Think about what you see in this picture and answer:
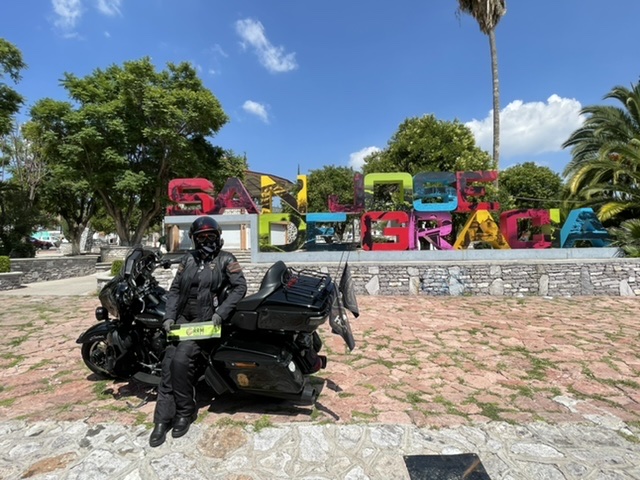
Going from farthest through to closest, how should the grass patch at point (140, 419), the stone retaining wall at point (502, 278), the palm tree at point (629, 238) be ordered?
Result: the palm tree at point (629, 238)
the stone retaining wall at point (502, 278)
the grass patch at point (140, 419)

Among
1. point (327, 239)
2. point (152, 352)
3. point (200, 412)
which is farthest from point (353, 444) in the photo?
point (327, 239)

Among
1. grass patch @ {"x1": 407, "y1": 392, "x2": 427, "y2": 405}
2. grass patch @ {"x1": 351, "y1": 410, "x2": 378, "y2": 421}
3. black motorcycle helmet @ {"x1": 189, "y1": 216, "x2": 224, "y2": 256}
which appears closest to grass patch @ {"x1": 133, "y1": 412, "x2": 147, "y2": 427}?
black motorcycle helmet @ {"x1": 189, "y1": 216, "x2": 224, "y2": 256}

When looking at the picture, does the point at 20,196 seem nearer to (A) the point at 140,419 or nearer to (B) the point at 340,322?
(A) the point at 140,419

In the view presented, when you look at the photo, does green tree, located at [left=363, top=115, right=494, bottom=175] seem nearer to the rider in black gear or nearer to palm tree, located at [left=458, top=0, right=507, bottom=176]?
palm tree, located at [left=458, top=0, right=507, bottom=176]

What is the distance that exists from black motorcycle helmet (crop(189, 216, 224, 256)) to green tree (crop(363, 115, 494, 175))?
1757 cm

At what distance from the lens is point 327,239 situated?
59.1ft

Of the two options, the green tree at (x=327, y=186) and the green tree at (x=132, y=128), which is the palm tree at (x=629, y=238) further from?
the green tree at (x=132, y=128)

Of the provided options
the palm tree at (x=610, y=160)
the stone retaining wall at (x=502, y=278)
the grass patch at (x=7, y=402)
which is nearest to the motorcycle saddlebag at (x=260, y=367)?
the grass patch at (x=7, y=402)

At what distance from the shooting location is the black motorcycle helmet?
3.03 meters

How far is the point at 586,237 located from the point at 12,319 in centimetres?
1531

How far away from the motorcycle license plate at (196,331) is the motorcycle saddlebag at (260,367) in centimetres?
21

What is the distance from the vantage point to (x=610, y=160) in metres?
14.1

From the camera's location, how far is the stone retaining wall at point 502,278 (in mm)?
9414

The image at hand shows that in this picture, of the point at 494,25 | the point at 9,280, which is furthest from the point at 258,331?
the point at 494,25
